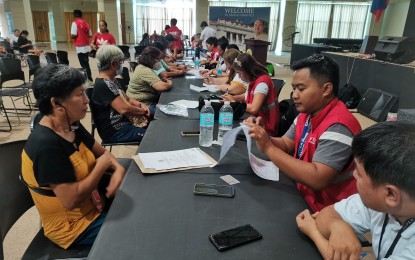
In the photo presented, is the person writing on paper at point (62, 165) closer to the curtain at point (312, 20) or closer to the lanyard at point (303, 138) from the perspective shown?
the lanyard at point (303, 138)

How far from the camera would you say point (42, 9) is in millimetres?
18781

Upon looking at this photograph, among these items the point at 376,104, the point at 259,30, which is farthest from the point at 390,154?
the point at 259,30

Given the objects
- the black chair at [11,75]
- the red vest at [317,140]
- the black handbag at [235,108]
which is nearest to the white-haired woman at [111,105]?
the black handbag at [235,108]

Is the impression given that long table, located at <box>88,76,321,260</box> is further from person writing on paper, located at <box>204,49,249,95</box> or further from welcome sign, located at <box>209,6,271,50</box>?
welcome sign, located at <box>209,6,271,50</box>

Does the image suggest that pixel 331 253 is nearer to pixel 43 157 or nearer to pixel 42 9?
pixel 43 157

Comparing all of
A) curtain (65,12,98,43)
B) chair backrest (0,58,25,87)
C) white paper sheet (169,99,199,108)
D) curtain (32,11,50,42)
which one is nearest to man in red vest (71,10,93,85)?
chair backrest (0,58,25,87)

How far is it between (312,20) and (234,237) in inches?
674

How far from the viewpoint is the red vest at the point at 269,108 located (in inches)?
97.4

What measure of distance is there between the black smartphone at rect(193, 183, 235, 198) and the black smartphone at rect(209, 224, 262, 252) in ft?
0.71

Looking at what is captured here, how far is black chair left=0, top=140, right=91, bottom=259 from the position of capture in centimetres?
117

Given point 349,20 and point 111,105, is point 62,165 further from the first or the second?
point 349,20

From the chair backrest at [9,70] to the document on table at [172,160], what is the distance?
12.7ft

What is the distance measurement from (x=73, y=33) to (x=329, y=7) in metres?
13.9

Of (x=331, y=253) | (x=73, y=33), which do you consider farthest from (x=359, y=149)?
(x=73, y=33)
